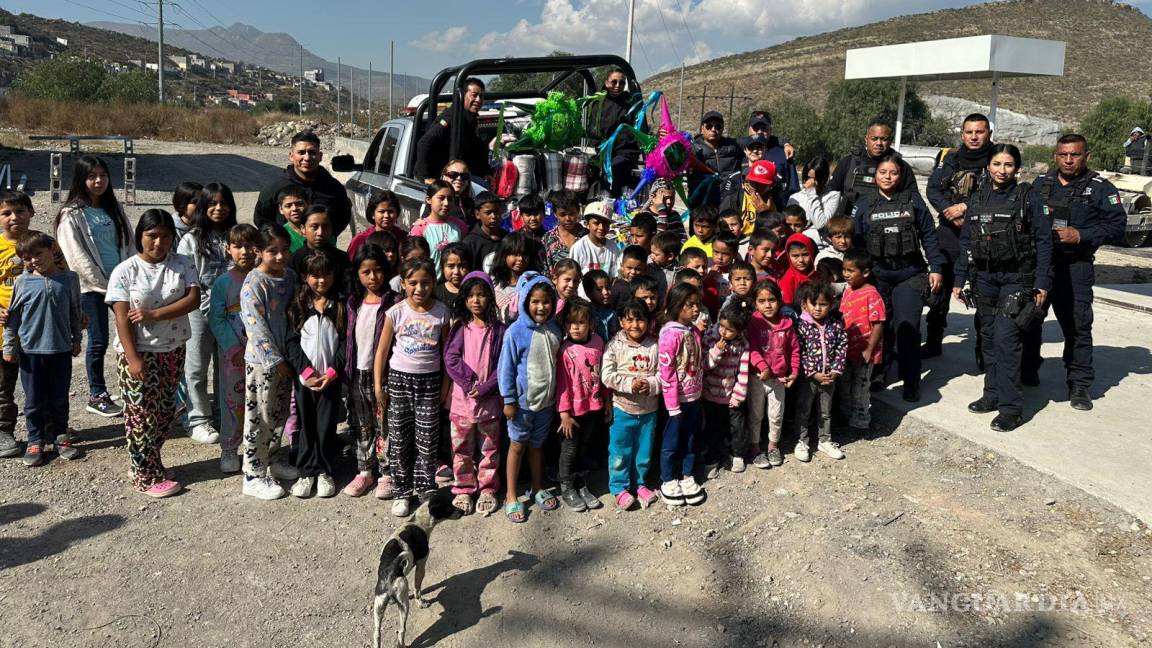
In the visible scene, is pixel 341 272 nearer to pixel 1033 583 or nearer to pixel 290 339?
pixel 290 339

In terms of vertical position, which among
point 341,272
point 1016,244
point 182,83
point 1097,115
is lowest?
point 341,272

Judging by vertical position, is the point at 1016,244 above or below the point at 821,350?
above

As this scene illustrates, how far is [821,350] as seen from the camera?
4.75m

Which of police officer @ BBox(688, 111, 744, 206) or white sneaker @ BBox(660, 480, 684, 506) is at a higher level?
police officer @ BBox(688, 111, 744, 206)

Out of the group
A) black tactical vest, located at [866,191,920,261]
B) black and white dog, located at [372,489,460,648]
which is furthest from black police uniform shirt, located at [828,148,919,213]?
black and white dog, located at [372,489,460,648]

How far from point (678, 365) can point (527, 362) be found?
0.81 m

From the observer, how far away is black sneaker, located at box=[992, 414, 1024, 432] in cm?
500

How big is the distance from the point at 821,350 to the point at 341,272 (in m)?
2.80

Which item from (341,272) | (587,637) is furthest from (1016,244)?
(341,272)

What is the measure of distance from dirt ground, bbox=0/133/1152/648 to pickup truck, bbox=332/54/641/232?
9.74ft

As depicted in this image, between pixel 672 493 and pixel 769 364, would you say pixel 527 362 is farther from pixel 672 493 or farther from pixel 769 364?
pixel 769 364

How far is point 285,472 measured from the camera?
4.51 meters

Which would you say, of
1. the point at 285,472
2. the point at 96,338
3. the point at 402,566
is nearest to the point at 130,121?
the point at 96,338

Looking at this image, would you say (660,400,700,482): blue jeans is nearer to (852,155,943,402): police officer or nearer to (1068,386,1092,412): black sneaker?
(852,155,943,402): police officer
